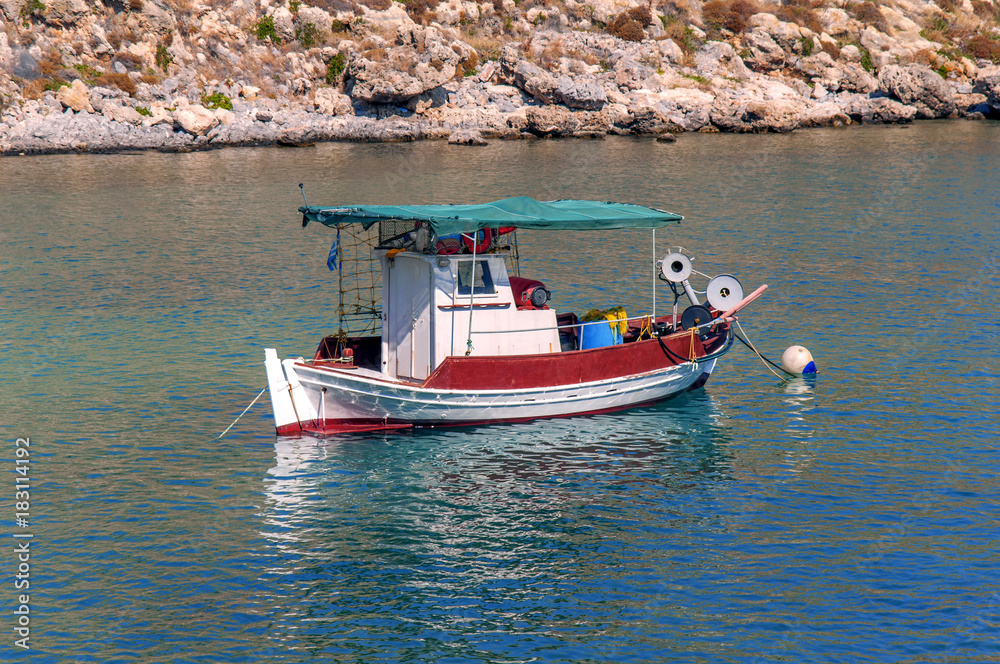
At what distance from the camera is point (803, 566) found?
1767 centimetres

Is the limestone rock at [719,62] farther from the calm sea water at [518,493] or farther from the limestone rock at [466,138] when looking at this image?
the calm sea water at [518,493]

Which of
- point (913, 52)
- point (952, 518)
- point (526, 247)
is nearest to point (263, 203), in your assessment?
point (526, 247)

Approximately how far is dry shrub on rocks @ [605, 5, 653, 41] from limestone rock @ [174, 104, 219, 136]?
45510 millimetres

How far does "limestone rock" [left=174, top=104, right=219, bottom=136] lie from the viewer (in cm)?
8606

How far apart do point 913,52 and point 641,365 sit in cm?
10530

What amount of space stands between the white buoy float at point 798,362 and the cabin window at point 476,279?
9611 millimetres

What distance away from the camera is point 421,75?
9225 centimetres

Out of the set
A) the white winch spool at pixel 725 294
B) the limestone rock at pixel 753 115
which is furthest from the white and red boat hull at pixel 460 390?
the limestone rock at pixel 753 115

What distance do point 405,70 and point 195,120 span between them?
20.0 metres

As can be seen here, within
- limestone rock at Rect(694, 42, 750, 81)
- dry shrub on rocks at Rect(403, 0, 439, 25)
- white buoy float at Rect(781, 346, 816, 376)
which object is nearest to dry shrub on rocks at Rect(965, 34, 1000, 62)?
limestone rock at Rect(694, 42, 750, 81)

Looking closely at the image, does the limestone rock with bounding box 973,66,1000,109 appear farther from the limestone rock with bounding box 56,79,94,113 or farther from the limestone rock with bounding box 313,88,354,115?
the limestone rock with bounding box 56,79,94,113

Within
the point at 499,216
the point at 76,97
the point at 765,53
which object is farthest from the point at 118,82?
the point at 499,216

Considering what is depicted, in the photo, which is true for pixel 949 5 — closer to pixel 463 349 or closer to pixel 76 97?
pixel 76 97

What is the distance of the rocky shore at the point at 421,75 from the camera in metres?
87.9
